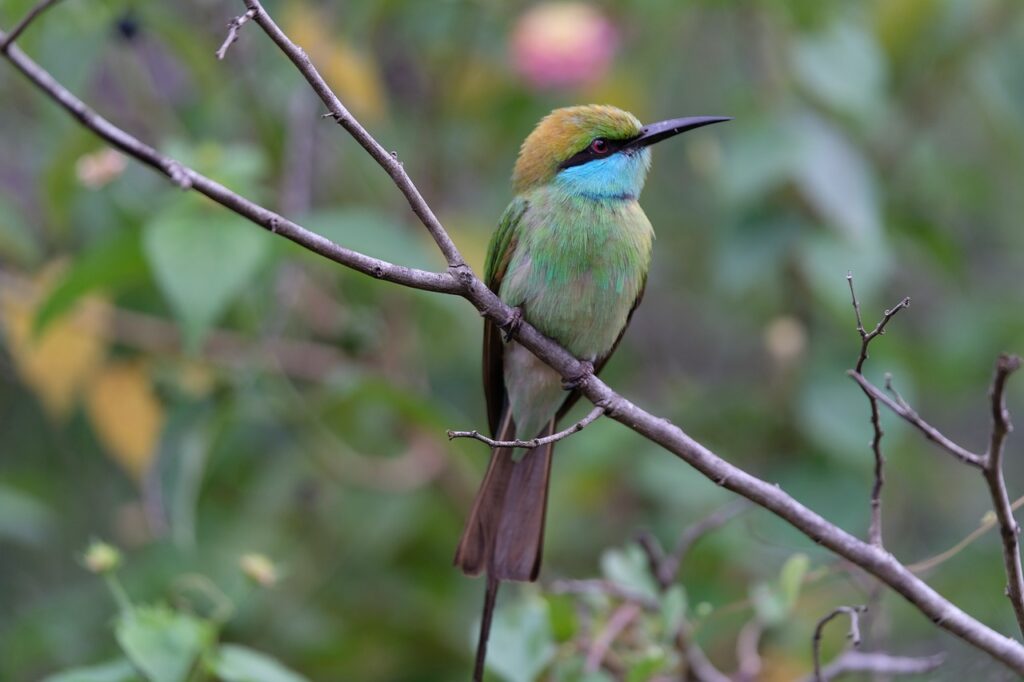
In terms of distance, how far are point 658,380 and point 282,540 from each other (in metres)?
1.34

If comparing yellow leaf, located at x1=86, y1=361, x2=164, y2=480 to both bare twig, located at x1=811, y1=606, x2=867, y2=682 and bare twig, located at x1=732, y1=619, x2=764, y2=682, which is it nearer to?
bare twig, located at x1=732, y1=619, x2=764, y2=682

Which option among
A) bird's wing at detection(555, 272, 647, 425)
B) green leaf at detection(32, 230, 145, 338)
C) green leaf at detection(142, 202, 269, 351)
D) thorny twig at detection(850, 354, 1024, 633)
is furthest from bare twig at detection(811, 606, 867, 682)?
green leaf at detection(32, 230, 145, 338)

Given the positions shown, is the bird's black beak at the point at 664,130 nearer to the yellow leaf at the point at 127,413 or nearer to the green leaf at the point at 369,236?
the green leaf at the point at 369,236

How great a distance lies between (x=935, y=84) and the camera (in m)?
3.54

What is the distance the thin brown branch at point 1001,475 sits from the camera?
1.21m

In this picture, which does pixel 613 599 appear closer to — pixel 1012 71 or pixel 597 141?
pixel 597 141

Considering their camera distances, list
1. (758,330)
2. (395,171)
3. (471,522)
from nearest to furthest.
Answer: (395,171), (471,522), (758,330)

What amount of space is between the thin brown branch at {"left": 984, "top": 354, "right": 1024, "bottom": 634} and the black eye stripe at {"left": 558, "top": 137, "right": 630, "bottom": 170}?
1233 millimetres

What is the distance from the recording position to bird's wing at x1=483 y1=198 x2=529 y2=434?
240cm

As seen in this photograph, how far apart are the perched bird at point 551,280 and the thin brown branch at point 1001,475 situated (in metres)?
0.96

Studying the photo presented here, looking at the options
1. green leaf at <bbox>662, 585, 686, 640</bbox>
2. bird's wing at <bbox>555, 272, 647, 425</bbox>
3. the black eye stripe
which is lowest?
green leaf at <bbox>662, 585, 686, 640</bbox>

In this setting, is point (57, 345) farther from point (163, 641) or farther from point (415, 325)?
point (163, 641)

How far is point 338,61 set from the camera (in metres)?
3.52

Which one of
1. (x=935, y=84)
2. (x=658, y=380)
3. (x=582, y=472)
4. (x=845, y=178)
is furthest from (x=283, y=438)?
(x=935, y=84)
